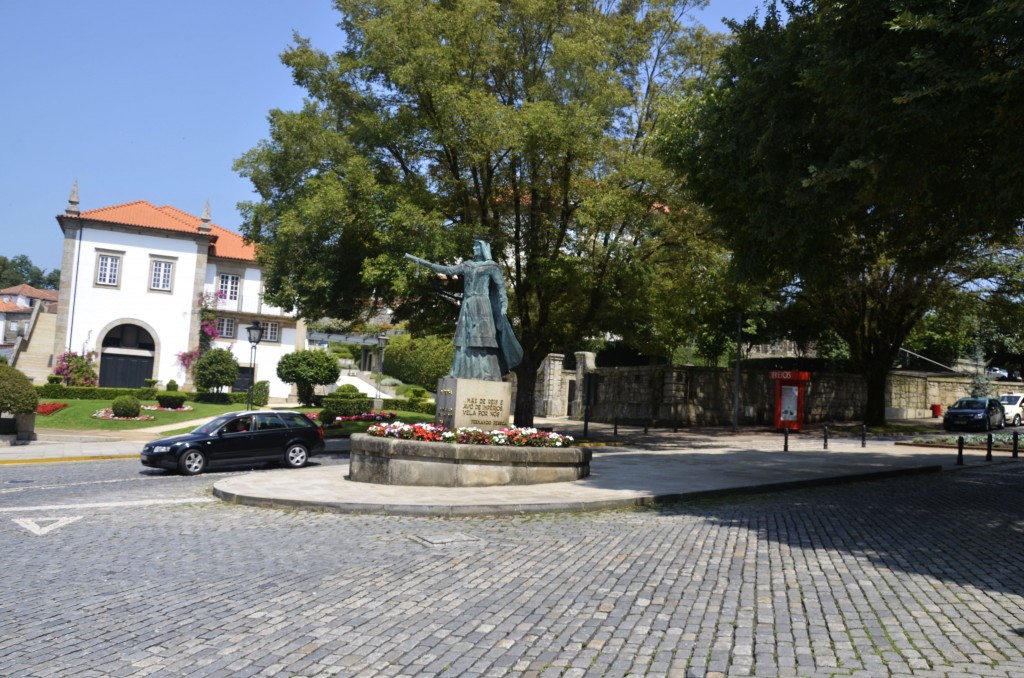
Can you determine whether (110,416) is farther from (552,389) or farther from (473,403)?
(473,403)

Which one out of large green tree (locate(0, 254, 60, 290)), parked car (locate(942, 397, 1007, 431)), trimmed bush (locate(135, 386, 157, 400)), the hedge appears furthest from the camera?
large green tree (locate(0, 254, 60, 290))

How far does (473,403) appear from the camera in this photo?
1507cm

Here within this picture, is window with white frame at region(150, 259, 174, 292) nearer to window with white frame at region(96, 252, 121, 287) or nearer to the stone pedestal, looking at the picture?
window with white frame at region(96, 252, 121, 287)

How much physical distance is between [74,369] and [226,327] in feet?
29.4

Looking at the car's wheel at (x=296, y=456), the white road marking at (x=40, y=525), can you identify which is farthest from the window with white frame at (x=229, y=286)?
the white road marking at (x=40, y=525)


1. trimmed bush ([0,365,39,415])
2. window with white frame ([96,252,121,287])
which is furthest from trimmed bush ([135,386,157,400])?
trimmed bush ([0,365,39,415])

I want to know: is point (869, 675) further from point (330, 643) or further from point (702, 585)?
point (330, 643)

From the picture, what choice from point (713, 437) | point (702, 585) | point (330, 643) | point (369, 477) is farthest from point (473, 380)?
point (713, 437)

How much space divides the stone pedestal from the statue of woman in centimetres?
28

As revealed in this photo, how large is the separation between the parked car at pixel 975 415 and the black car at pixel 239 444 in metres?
25.6

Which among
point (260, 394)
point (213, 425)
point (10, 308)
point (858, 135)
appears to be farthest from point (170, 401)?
point (10, 308)

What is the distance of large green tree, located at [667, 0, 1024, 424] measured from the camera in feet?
32.3

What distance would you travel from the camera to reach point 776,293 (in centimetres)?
3017

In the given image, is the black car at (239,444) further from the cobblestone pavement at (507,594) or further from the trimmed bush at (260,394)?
the trimmed bush at (260,394)
